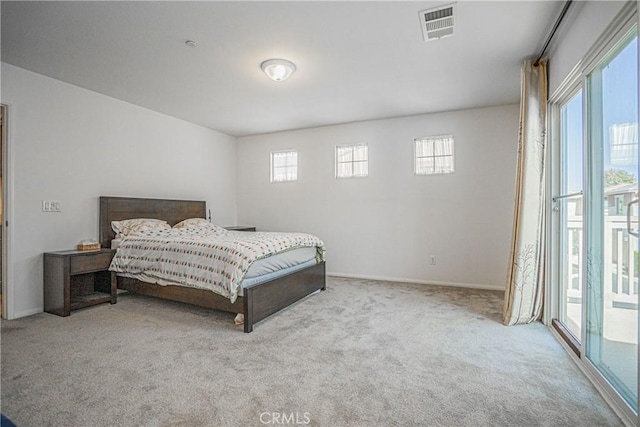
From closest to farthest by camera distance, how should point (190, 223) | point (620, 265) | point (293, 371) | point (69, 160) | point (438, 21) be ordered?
point (620, 265) → point (293, 371) → point (438, 21) → point (69, 160) → point (190, 223)

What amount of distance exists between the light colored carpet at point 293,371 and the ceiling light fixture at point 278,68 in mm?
2390

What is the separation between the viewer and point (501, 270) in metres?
4.40

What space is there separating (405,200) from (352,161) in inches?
42.5

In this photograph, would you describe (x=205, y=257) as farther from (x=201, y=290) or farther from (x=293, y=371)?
(x=293, y=371)

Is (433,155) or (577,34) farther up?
(577,34)

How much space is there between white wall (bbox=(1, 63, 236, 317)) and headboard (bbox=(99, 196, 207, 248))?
117 mm

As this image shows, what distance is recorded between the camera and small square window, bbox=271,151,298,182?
5.77 meters

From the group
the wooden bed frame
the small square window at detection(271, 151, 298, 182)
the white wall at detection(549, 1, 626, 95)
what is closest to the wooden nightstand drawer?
the wooden bed frame

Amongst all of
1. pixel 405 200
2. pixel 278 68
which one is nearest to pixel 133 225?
pixel 278 68

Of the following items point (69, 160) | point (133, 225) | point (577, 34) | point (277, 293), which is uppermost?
point (577, 34)

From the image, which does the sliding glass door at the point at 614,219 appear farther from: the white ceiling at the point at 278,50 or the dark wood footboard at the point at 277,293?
the dark wood footboard at the point at 277,293

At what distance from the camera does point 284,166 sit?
5.88 metres

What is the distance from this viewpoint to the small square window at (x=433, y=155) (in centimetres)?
470

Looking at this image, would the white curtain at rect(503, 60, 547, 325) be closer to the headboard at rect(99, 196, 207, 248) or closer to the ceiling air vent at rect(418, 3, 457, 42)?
the ceiling air vent at rect(418, 3, 457, 42)
